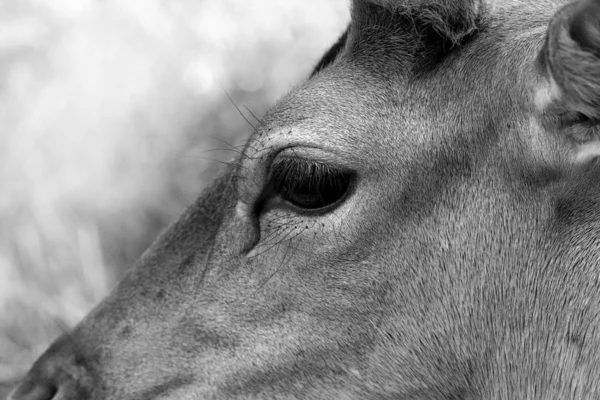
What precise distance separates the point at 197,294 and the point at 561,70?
53.3 inches

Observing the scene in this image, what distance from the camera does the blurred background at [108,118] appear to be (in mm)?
5559

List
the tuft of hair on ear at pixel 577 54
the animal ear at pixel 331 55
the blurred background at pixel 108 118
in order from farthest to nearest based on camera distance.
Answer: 1. the blurred background at pixel 108 118
2. the animal ear at pixel 331 55
3. the tuft of hair on ear at pixel 577 54

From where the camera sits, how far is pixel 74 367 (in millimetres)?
3248

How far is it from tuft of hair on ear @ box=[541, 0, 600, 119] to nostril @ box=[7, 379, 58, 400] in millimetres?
1975

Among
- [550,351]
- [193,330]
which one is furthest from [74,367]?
[550,351]

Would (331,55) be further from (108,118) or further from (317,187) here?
(108,118)

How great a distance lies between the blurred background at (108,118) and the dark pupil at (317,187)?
2.42 meters

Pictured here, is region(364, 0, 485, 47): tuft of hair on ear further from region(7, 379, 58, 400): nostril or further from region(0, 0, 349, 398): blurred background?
region(0, 0, 349, 398): blurred background

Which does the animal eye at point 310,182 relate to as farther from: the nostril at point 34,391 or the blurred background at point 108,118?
the blurred background at point 108,118

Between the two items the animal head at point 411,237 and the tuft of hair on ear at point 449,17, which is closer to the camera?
the animal head at point 411,237

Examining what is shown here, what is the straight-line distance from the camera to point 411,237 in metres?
2.83

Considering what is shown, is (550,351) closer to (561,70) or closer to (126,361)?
(561,70)

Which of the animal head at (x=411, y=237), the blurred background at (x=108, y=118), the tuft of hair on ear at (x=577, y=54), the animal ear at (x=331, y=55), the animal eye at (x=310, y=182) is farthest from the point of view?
the blurred background at (x=108, y=118)

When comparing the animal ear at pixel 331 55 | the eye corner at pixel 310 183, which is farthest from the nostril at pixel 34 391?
the animal ear at pixel 331 55
